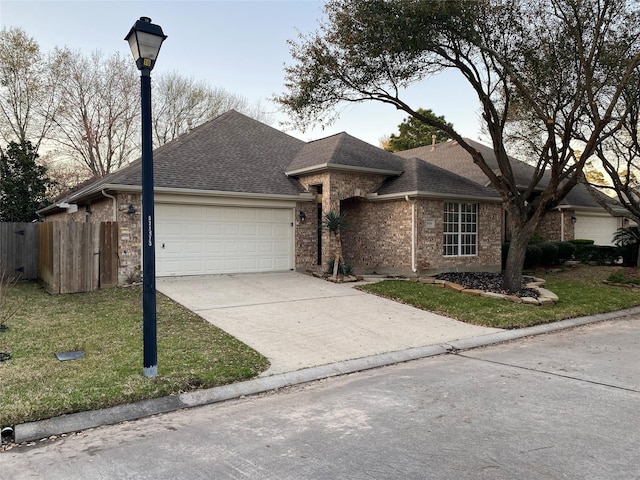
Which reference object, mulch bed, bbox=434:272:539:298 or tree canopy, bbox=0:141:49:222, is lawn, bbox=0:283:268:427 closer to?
mulch bed, bbox=434:272:539:298

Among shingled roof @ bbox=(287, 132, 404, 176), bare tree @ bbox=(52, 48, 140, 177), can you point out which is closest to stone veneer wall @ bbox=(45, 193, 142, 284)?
shingled roof @ bbox=(287, 132, 404, 176)

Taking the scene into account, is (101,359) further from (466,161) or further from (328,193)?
(466,161)

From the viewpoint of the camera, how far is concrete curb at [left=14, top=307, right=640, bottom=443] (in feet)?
13.7

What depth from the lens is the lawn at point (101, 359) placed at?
183 inches

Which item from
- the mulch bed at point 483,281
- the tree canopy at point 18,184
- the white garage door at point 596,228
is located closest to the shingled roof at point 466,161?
the white garage door at point 596,228

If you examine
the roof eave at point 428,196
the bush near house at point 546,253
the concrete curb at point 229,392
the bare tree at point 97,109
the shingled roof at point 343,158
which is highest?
the bare tree at point 97,109

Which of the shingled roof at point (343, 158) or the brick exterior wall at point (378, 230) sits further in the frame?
the shingled roof at point (343, 158)

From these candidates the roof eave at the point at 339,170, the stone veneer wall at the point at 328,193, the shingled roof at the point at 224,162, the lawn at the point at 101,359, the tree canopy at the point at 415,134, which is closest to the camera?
the lawn at the point at 101,359

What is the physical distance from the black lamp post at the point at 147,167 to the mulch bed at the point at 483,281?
9.19 meters

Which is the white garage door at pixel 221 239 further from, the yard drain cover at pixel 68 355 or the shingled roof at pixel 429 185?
the yard drain cover at pixel 68 355

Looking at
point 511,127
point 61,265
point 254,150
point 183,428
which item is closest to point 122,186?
point 61,265

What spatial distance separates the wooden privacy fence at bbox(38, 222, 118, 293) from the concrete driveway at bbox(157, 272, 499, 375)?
149cm

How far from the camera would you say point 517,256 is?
12.2 metres

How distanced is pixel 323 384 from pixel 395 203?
10001mm
